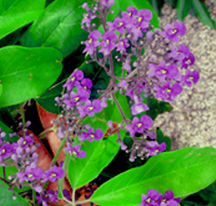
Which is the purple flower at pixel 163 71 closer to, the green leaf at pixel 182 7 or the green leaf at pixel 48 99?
the green leaf at pixel 48 99

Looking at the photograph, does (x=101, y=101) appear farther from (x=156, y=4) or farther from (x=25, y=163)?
(x=156, y=4)

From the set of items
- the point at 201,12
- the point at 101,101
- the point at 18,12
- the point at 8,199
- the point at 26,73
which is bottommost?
the point at 201,12

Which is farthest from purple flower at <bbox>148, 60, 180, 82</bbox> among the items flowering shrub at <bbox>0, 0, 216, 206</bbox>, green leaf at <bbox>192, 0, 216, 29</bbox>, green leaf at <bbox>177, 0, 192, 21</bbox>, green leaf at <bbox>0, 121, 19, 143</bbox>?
green leaf at <bbox>192, 0, 216, 29</bbox>

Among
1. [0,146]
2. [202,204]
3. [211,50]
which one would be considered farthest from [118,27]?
[211,50]

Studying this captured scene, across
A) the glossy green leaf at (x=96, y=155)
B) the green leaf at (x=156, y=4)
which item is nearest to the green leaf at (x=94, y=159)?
the glossy green leaf at (x=96, y=155)

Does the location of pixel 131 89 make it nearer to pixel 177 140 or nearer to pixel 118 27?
pixel 118 27

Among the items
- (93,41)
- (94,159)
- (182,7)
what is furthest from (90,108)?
(182,7)
